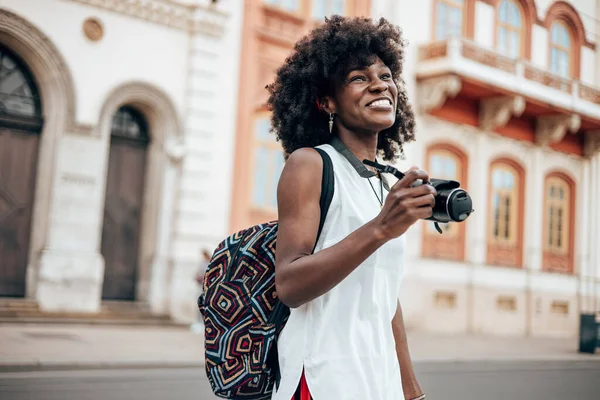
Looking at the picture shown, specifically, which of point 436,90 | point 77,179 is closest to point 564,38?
point 436,90

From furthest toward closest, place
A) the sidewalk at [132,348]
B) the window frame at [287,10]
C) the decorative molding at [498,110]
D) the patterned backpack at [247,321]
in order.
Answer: the decorative molding at [498,110] → the window frame at [287,10] → the sidewalk at [132,348] → the patterned backpack at [247,321]

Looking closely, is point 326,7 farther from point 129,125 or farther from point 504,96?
point 129,125

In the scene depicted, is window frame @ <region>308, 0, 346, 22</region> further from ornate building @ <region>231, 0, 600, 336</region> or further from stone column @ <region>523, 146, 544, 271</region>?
stone column @ <region>523, 146, 544, 271</region>

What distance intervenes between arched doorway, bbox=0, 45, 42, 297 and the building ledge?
9797 mm

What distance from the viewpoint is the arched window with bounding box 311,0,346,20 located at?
60.8 feet

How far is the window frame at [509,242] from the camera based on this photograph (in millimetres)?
21547

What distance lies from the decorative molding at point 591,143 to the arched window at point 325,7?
10.2 metres

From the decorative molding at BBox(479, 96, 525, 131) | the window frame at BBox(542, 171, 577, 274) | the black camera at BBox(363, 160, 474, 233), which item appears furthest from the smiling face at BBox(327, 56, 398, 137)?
the window frame at BBox(542, 171, 577, 274)

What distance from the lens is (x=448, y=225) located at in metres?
20.6

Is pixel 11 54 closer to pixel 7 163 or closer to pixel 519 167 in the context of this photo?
pixel 7 163

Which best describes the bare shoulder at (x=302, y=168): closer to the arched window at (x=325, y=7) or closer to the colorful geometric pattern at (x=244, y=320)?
the colorful geometric pattern at (x=244, y=320)

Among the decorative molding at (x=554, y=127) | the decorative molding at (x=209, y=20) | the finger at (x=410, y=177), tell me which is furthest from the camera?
the decorative molding at (x=554, y=127)

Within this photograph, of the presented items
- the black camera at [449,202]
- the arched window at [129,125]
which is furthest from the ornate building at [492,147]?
the black camera at [449,202]

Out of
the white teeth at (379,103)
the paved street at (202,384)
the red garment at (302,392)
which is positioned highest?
the white teeth at (379,103)
